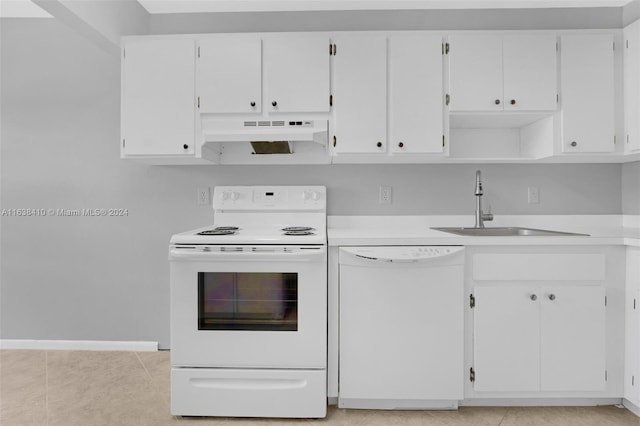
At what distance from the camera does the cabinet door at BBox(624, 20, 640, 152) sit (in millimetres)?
2170

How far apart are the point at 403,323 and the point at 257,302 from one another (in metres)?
0.76

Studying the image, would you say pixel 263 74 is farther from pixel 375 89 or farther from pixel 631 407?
pixel 631 407

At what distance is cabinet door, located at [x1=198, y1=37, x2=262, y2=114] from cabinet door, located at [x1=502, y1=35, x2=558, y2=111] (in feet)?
4.92

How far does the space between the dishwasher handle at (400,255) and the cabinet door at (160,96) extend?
3.92 ft

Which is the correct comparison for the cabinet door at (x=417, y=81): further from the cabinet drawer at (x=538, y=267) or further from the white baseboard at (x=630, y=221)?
the white baseboard at (x=630, y=221)

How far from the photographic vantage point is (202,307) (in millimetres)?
1929

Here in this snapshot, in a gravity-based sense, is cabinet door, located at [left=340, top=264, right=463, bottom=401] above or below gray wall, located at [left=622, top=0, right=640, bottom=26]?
below

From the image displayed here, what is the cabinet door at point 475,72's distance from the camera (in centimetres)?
223

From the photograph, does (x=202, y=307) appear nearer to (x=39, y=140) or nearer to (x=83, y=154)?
(x=83, y=154)

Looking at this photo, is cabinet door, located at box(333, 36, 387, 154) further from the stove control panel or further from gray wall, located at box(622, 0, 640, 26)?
gray wall, located at box(622, 0, 640, 26)

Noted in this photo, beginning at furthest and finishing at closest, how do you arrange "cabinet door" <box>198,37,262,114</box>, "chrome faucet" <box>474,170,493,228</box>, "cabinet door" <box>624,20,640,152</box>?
1. "chrome faucet" <box>474,170,493,228</box>
2. "cabinet door" <box>198,37,262,114</box>
3. "cabinet door" <box>624,20,640,152</box>

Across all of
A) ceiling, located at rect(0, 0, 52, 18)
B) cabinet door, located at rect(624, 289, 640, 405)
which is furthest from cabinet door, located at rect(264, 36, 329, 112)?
cabinet door, located at rect(624, 289, 640, 405)

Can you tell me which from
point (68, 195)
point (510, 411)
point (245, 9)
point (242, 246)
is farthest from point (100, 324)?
point (510, 411)

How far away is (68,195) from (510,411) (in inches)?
126
